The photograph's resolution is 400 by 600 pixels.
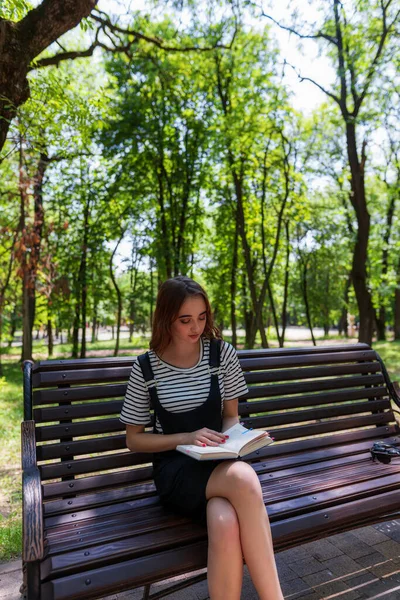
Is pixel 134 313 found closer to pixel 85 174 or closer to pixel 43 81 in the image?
pixel 85 174

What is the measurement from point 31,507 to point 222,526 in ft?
2.51

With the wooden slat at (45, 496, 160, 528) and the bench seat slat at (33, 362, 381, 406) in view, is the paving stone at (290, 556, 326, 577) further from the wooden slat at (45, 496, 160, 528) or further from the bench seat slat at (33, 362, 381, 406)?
the bench seat slat at (33, 362, 381, 406)

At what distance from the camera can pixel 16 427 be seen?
6504 millimetres

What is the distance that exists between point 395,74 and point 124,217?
966 centimetres

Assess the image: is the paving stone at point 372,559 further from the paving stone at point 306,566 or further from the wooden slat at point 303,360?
the wooden slat at point 303,360

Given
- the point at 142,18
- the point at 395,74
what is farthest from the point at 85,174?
the point at 395,74

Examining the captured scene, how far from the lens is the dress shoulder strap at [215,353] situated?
2492mm

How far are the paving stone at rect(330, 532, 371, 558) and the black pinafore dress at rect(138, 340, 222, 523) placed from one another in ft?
4.37

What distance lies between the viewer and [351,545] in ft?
10.1

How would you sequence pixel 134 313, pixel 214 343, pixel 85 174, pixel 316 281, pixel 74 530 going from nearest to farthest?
pixel 74 530
pixel 214 343
pixel 85 174
pixel 134 313
pixel 316 281

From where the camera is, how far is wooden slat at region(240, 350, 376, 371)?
323 cm

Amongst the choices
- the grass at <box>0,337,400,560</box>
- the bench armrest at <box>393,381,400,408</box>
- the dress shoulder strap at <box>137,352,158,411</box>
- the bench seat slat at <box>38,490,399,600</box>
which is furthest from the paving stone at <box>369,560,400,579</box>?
the grass at <box>0,337,400,560</box>

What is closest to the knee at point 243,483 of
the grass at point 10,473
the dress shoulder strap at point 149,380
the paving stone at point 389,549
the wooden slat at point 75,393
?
the dress shoulder strap at point 149,380

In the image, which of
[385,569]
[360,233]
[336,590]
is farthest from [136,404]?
[360,233]
